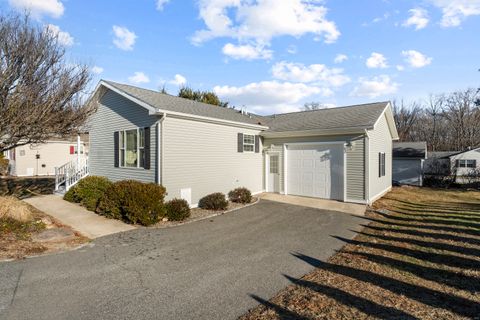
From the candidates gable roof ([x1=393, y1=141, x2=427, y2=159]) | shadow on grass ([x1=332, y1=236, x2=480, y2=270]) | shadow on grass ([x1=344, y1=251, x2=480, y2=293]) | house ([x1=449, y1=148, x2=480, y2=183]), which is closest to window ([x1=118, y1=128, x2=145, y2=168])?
shadow on grass ([x1=332, y1=236, x2=480, y2=270])

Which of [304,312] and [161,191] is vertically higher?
[161,191]

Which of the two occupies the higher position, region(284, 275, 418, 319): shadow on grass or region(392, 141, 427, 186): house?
region(392, 141, 427, 186): house

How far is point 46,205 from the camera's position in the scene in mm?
10477

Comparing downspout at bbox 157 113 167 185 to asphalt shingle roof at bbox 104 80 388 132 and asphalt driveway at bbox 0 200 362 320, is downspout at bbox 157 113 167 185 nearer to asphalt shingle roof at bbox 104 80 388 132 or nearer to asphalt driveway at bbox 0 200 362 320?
asphalt shingle roof at bbox 104 80 388 132

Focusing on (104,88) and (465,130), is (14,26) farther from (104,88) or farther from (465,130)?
(465,130)

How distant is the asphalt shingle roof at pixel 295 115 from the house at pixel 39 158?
47.3 ft

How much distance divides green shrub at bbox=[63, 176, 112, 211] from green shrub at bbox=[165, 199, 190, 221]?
8.51ft

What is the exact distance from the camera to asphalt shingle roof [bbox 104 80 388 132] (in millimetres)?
10641

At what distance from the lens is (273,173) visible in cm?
1390

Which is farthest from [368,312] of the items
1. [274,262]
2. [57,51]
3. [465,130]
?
[465,130]

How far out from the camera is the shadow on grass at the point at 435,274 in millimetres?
4352

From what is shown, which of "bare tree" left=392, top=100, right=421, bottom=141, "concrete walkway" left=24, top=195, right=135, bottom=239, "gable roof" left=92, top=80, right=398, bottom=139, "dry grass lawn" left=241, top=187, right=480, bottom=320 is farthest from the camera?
"bare tree" left=392, top=100, right=421, bottom=141

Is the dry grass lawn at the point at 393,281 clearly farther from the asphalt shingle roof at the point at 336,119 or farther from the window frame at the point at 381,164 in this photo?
the window frame at the point at 381,164

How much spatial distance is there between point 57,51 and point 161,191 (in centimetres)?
659
